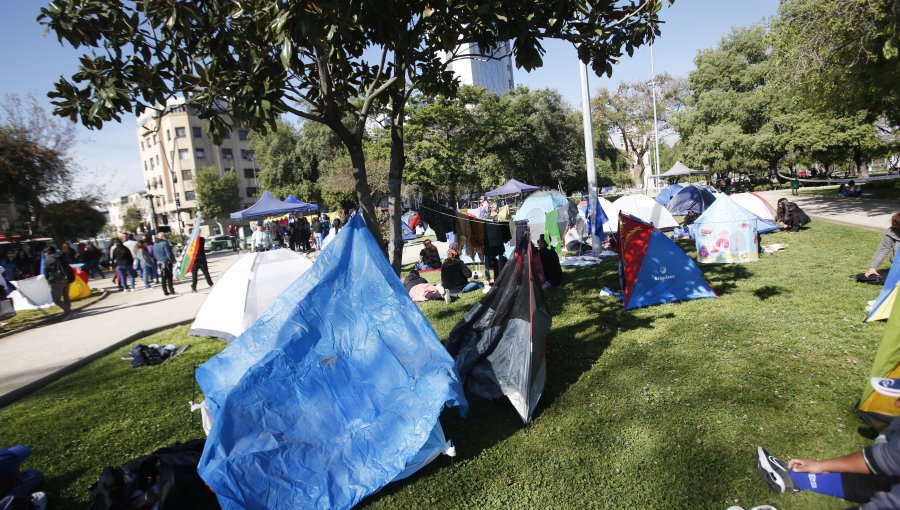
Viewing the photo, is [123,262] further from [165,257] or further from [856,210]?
[856,210]

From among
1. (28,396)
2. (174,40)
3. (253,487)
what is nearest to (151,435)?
(253,487)

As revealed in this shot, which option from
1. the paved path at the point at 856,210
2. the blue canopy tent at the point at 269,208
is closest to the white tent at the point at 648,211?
the paved path at the point at 856,210

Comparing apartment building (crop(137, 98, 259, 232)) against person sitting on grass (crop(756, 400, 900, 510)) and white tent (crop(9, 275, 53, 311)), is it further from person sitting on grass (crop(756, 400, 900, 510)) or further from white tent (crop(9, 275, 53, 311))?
person sitting on grass (crop(756, 400, 900, 510))

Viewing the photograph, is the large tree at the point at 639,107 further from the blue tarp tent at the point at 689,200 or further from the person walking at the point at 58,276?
the person walking at the point at 58,276

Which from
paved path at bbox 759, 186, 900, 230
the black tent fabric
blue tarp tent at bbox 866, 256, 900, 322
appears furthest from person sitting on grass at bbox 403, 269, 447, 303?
paved path at bbox 759, 186, 900, 230

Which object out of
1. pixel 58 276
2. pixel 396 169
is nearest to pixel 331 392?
pixel 396 169

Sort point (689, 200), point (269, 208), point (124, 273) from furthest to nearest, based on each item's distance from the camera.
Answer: point (269, 208) < point (689, 200) < point (124, 273)

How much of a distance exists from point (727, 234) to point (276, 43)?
971 centimetres

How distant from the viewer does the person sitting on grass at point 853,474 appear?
249cm

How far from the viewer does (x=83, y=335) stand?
31.2 feet

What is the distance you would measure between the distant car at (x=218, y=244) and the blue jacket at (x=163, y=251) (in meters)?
22.1

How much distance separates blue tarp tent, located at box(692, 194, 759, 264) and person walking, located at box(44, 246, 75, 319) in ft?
50.5

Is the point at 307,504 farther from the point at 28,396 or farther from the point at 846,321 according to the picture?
the point at 846,321

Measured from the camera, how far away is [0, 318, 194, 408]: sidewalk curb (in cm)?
616
